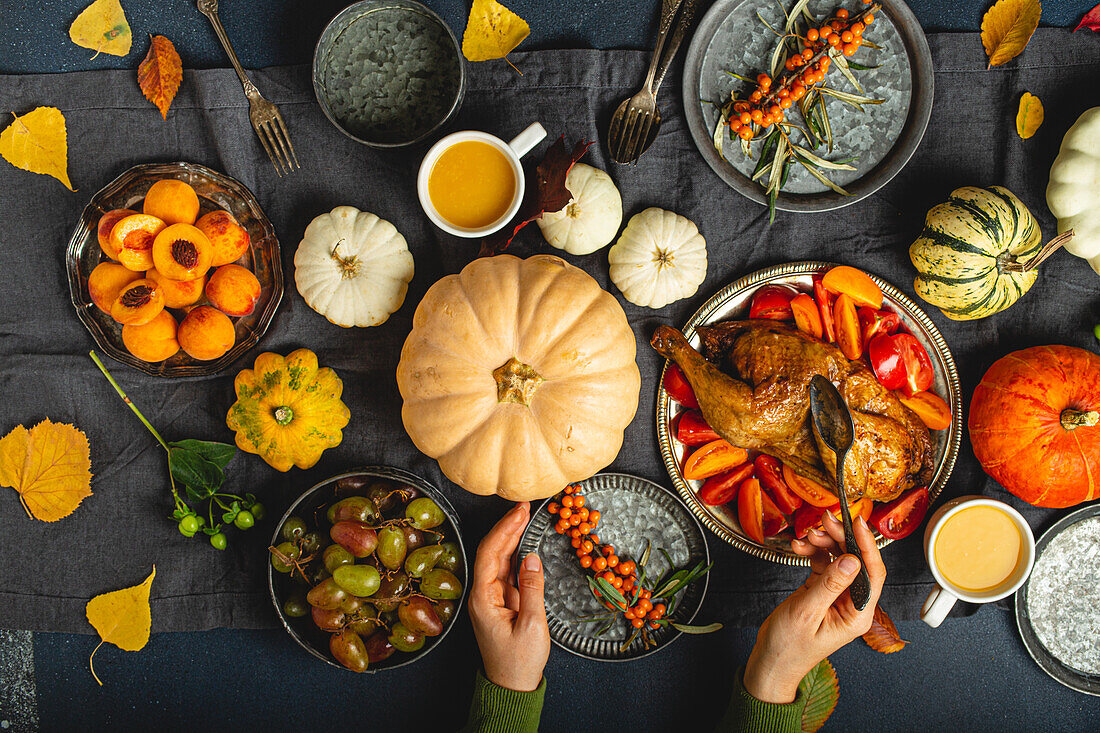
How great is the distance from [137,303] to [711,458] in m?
1.38

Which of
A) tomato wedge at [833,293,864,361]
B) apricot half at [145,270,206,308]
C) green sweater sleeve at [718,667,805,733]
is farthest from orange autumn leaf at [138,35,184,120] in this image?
green sweater sleeve at [718,667,805,733]

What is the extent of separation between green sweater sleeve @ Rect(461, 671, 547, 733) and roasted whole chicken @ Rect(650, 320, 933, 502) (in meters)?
0.82

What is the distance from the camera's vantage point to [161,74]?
160cm

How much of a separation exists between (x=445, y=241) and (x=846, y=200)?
1028 mm

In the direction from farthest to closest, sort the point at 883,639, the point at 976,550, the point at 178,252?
the point at 883,639
the point at 976,550
the point at 178,252

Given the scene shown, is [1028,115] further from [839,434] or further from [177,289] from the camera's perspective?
[177,289]

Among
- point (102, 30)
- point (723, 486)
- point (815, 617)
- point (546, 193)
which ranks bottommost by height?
point (815, 617)

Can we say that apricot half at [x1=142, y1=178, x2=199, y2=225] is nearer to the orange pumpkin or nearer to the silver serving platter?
the silver serving platter

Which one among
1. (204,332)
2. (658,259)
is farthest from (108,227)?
(658,259)

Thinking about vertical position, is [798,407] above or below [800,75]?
below

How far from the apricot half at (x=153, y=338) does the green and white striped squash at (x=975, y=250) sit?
1.83m

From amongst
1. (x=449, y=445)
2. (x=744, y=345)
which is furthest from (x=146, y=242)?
(x=744, y=345)

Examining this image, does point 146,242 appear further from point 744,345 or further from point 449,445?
point 744,345

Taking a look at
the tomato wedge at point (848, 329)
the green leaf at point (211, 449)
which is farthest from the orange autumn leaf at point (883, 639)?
the green leaf at point (211, 449)
